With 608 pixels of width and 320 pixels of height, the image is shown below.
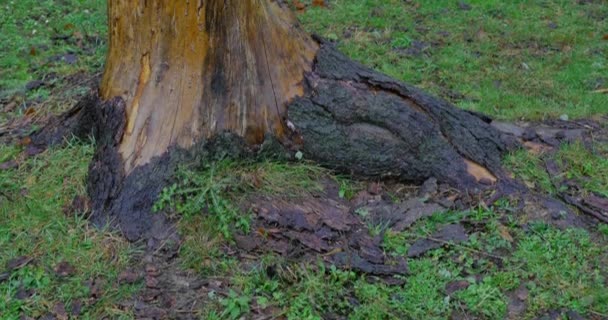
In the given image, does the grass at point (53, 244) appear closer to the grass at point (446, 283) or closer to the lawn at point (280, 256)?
the lawn at point (280, 256)

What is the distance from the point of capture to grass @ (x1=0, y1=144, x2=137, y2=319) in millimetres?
3701

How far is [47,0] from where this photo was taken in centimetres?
873

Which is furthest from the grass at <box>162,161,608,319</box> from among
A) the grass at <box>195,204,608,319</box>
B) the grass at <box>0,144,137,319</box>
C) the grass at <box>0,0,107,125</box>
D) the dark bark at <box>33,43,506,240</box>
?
the grass at <box>0,0,107,125</box>

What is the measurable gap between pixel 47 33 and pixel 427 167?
5.04 meters

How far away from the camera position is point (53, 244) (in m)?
4.04

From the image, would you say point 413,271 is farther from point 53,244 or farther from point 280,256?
point 53,244

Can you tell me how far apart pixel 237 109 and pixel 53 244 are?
132 cm

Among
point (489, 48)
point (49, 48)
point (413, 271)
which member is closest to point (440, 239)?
point (413, 271)

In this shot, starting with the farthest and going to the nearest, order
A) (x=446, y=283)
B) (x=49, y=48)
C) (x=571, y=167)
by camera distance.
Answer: (x=49, y=48)
(x=571, y=167)
(x=446, y=283)

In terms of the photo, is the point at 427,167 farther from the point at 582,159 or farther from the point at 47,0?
the point at 47,0

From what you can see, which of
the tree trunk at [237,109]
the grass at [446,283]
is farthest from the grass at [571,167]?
the grass at [446,283]

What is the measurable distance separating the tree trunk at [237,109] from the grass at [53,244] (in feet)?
0.50

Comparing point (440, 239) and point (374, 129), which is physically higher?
point (374, 129)

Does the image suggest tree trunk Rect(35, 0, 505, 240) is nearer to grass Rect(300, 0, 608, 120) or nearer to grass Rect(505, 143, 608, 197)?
grass Rect(505, 143, 608, 197)
